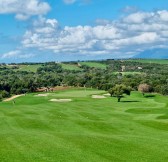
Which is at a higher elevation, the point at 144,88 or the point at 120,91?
the point at 120,91

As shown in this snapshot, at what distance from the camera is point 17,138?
3775 cm

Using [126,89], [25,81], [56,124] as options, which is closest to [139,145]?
[56,124]

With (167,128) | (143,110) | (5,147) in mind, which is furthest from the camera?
(143,110)

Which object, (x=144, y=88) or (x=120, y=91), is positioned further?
(x=144, y=88)

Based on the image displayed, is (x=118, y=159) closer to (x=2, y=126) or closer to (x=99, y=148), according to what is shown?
(x=99, y=148)

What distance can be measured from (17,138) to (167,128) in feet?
73.7

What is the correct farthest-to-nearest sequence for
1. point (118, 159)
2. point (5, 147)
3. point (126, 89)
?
point (126, 89) → point (5, 147) → point (118, 159)

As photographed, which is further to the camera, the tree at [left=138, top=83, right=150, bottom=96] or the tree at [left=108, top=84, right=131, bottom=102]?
Result: the tree at [left=138, top=83, right=150, bottom=96]

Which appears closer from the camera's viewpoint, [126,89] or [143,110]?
[143,110]

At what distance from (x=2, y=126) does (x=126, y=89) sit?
8988 centimetres

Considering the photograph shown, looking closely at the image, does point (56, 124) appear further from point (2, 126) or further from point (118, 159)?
point (118, 159)

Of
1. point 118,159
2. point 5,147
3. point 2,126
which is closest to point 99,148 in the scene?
point 118,159

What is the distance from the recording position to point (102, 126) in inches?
2074

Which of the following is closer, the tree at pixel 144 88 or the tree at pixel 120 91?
the tree at pixel 120 91
